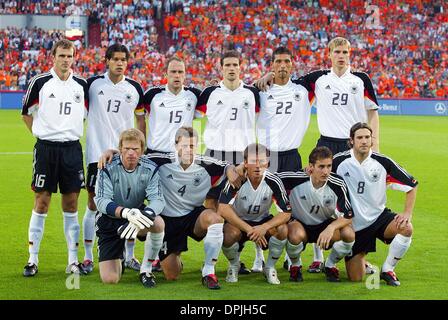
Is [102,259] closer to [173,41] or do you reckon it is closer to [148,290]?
[148,290]

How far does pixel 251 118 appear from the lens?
23.5ft

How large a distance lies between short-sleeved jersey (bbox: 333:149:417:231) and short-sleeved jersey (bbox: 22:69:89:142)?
2.50m

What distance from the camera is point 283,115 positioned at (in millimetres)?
7254

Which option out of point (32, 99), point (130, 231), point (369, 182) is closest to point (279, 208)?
point (369, 182)

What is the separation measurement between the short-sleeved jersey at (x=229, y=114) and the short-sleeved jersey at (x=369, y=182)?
105 cm

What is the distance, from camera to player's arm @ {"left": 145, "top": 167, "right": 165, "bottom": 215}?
626 cm

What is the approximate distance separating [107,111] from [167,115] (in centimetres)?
58

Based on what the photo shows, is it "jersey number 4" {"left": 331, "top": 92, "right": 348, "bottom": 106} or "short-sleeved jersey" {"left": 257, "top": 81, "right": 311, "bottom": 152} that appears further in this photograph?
"jersey number 4" {"left": 331, "top": 92, "right": 348, "bottom": 106}

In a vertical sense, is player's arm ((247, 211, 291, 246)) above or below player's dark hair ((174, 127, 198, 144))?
below

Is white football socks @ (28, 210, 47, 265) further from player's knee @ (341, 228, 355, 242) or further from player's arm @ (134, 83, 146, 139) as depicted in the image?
player's knee @ (341, 228, 355, 242)

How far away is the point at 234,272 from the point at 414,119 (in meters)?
21.4

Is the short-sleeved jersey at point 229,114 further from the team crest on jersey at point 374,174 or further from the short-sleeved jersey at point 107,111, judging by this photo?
the team crest on jersey at point 374,174

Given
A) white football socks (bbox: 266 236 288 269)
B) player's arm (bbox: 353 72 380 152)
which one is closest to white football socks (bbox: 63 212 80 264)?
white football socks (bbox: 266 236 288 269)

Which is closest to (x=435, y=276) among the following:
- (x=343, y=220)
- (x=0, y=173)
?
(x=343, y=220)
